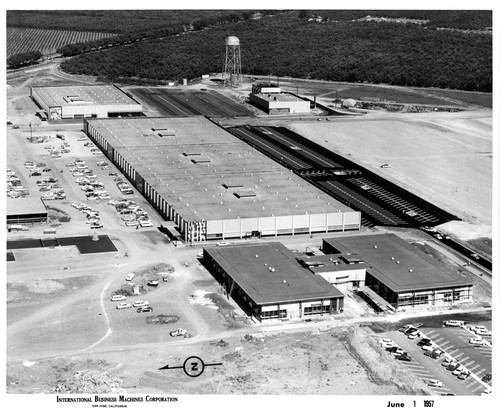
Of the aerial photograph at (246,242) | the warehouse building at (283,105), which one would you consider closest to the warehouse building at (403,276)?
the aerial photograph at (246,242)

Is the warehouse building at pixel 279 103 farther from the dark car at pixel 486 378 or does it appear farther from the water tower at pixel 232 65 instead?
the dark car at pixel 486 378

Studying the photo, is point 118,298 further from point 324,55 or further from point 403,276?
point 324,55

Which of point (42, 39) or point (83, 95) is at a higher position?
point (42, 39)

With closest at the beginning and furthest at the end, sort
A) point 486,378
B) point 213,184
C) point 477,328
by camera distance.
Result: point 486,378, point 477,328, point 213,184

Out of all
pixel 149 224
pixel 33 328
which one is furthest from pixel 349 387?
pixel 149 224

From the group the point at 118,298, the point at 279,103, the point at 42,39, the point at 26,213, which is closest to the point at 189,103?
the point at 279,103

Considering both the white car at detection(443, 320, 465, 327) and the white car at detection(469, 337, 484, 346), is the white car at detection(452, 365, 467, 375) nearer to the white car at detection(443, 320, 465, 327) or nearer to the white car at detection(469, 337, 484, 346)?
the white car at detection(469, 337, 484, 346)
